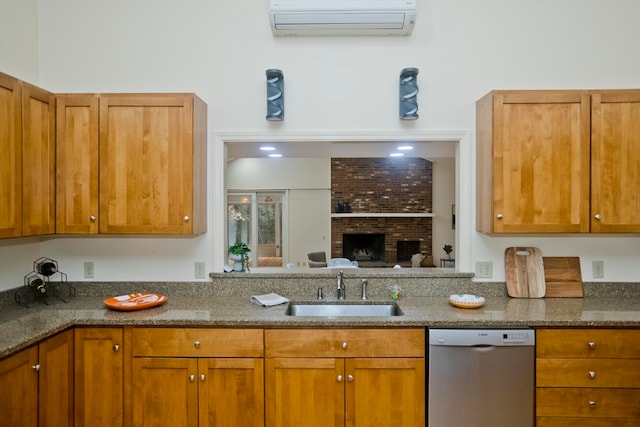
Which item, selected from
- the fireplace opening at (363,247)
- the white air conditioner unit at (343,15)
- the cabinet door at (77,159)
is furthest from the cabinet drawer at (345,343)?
the fireplace opening at (363,247)

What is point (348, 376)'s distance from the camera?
84.0 inches

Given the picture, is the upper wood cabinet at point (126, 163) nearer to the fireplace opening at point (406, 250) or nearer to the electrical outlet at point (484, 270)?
the electrical outlet at point (484, 270)

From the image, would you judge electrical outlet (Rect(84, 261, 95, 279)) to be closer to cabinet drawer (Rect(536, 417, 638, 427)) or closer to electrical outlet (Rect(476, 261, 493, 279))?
electrical outlet (Rect(476, 261, 493, 279))

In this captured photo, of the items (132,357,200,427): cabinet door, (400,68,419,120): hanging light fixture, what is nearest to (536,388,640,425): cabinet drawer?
(400,68,419,120): hanging light fixture

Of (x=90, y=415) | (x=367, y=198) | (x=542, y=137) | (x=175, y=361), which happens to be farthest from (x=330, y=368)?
(x=367, y=198)

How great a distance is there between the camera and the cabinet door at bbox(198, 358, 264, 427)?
84.6 inches

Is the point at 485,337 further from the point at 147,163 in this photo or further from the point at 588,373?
the point at 147,163

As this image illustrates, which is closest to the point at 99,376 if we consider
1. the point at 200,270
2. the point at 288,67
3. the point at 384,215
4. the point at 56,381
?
the point at 56,381

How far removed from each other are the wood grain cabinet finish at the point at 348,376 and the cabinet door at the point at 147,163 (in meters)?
0.98

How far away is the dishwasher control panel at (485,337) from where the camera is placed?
2.08 m

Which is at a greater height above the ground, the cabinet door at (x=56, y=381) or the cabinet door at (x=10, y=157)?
→ the cabinet door at (x=10, y=157)

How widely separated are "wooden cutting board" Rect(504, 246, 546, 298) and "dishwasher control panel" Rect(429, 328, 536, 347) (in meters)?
0.60

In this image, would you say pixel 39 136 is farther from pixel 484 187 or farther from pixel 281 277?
pixel 484 187

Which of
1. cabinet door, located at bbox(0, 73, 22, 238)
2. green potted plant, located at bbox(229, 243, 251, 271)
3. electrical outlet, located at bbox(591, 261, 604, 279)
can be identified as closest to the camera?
cabinet door, located at bbox(0, 73, 22, 238)
